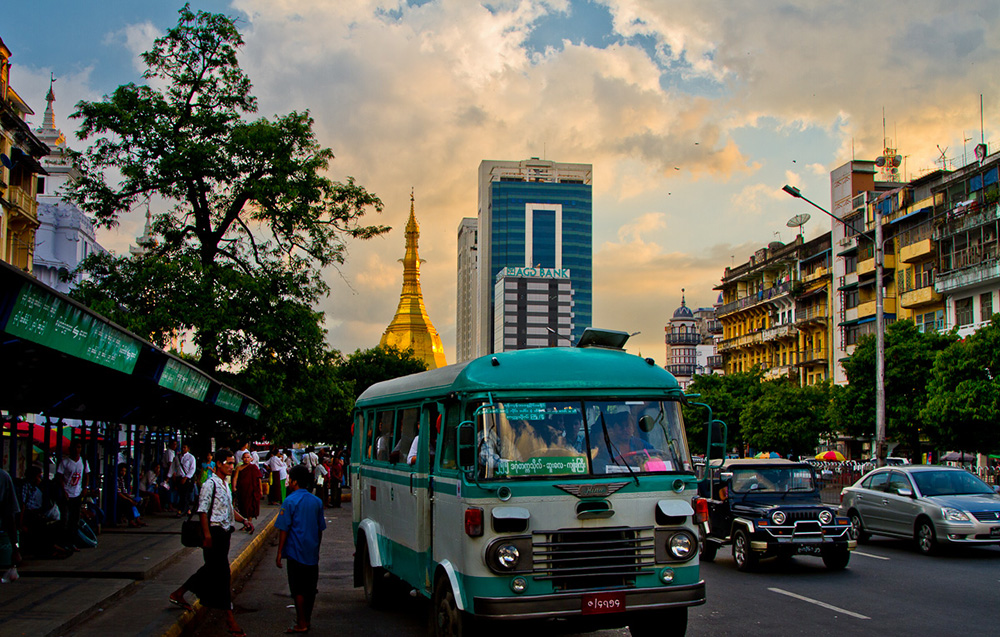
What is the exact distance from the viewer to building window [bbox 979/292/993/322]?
49.3 meters

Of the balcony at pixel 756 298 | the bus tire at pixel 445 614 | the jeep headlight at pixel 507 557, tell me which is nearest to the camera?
the jeep headlight at pixel 507 557

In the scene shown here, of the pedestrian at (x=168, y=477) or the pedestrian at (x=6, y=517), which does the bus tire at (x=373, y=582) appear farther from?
the pedestrian at (x=168, y=477)

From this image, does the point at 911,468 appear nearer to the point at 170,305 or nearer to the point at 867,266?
the point at 170,305

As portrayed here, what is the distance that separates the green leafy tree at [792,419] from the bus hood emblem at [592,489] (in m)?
50.5

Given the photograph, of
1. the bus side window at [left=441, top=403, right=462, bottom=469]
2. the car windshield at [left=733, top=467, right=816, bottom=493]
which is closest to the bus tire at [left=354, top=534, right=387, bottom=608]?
the bus side window at [left=441, top=403, right=462, bottom=469]

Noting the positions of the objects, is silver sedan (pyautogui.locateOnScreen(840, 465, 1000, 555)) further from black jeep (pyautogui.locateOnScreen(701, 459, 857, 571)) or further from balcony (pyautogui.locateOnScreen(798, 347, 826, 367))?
balcony (pyautogui.locateOnScreen(798, 347, 826, 367))

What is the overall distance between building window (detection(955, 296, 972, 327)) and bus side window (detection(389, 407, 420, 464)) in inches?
1874

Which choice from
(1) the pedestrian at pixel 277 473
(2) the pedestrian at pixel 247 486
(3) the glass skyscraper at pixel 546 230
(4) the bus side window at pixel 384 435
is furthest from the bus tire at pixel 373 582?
(3) the glass skyscraper at pixel 546 230

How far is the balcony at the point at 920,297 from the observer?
178 ft

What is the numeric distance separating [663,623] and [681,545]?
2.61ft

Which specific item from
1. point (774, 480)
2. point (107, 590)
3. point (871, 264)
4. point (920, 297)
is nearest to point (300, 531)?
point (107, 590)

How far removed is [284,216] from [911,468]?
18493mm

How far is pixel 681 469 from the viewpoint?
8.59 meters

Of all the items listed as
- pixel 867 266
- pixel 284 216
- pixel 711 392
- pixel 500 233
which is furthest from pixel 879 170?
pixel 500 233
